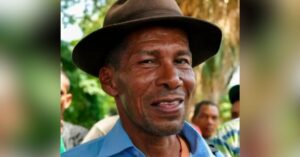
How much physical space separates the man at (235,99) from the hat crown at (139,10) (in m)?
0.24

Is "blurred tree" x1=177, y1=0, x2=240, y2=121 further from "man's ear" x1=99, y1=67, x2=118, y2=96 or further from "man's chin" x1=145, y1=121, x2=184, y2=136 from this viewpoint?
"man's ear" x1=99, y1=67, x2=118, y2=96

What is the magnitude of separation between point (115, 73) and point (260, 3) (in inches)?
13.9

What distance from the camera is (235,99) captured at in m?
1.13

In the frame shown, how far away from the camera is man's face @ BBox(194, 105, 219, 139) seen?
3.72 ft

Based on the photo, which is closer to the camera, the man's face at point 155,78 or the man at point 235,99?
the man's face at point 155,78

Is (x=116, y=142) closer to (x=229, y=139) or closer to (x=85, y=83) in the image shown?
(x=85, y=83)

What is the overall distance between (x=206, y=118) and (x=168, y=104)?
0.48 feet

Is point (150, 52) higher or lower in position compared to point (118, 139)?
higher

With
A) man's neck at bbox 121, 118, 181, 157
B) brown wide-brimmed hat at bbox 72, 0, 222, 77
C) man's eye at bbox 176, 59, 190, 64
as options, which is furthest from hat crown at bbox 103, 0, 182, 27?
man's neck at bbox 121, 118, 181, 157

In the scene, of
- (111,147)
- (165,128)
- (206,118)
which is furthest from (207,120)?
(111,147)

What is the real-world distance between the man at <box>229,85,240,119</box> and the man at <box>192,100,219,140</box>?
0.04 metres

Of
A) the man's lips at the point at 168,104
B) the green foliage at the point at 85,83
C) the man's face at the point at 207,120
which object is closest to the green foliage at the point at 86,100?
the green foliage at the point at 85,83

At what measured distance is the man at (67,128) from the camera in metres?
1.04

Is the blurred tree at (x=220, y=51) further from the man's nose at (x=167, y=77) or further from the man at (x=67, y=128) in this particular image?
the man at (x=67, y=128)
